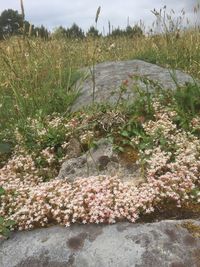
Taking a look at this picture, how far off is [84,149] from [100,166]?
609mm

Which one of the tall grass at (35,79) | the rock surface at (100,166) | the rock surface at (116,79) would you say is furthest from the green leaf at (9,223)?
the rock surface at (116,79)

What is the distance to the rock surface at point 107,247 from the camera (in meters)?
3.80

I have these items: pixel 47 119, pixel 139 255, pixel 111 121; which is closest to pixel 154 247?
pixel 139 255

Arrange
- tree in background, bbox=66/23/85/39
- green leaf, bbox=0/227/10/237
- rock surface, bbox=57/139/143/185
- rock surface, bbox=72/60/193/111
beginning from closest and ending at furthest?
green leaf, bbox=0/227/10/237 < rock surface, bbox=57/139/143/185 < rock surface, bbox=72/60/193/111 < tree in background, bbox=66/23/85/39

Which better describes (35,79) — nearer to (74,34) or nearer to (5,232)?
(5,232)

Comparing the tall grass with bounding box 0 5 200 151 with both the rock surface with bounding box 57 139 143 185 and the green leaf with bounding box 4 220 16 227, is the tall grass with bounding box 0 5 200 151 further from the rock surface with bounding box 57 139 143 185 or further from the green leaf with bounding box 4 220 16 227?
the green leaf with bounding box 4 220 16 227

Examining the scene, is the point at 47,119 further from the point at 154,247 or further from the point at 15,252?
the point at 154,247

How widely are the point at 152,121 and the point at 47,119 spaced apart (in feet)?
5.79

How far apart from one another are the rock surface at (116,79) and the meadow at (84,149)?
13.8 inches

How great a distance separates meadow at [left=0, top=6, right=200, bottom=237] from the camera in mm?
4453

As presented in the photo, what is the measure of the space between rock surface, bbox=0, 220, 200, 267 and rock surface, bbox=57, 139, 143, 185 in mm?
1082

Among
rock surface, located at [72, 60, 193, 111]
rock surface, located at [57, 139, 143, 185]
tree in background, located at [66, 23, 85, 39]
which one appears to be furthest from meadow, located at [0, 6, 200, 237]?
tree in background, located at [66, 23, 85, 39]

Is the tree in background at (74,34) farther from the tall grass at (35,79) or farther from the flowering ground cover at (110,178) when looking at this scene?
the flowering ground cover at (110,178)

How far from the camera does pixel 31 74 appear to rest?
8281mm
